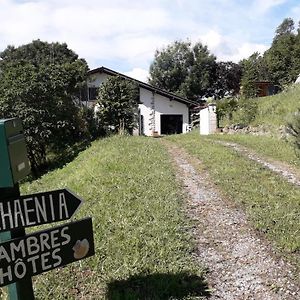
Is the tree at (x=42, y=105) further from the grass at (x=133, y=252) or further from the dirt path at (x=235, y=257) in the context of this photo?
the dirt path at (x=235, y=257)

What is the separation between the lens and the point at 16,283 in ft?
7.89

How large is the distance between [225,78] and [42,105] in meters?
31.0

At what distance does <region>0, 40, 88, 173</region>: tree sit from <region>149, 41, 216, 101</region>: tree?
76.9 feet

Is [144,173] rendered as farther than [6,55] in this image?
No

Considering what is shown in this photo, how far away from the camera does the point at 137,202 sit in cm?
632

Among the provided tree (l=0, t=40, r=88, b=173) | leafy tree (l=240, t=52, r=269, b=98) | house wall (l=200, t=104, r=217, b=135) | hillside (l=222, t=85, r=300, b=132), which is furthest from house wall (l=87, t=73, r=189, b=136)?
hillside (l=222, t=85, r=300, b=132)

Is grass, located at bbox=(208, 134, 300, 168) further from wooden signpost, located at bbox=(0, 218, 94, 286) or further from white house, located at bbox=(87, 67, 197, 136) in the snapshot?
white house, located at bbox=(87, 67, 197, 136)

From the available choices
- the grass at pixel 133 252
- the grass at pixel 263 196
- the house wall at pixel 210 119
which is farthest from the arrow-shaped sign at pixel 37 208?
the house wall at pixel 210 119

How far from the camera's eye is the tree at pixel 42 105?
709 inches

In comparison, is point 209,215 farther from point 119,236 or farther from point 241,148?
point 241,148

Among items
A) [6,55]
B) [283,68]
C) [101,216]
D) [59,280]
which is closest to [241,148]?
[101,216]

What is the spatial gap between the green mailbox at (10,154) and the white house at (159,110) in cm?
2650

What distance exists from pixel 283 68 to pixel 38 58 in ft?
86.1

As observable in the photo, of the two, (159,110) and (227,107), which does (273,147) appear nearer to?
(227,107)
